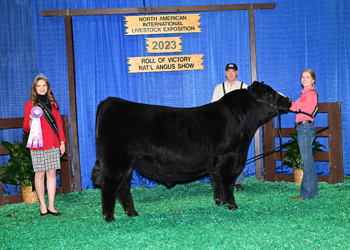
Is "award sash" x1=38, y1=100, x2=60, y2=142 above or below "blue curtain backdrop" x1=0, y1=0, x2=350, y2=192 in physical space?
below

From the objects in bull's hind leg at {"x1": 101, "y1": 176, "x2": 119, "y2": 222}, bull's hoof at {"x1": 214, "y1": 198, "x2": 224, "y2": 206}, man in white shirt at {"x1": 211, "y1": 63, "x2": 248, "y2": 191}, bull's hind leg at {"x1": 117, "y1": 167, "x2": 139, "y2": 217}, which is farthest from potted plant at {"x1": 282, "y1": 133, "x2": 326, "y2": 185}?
bull's hind leg at {"x1": 101, "y1": 176, "x2": 119, "y2": 222}

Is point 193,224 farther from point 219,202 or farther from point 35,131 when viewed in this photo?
point 35,131

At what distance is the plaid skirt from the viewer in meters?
3.92

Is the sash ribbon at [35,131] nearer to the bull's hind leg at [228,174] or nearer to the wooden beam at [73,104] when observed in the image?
the wooden beam at [73,104]

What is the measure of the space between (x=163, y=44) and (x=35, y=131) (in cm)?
284

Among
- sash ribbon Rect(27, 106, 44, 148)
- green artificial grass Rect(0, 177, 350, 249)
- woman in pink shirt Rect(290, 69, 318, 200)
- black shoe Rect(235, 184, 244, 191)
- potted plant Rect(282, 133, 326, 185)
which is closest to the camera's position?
green artificial grass Rect(0, 177, 350, 249)

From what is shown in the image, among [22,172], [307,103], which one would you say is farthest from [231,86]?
[22,172]

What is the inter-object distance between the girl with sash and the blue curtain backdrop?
1.55m

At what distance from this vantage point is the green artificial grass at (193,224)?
112 inches

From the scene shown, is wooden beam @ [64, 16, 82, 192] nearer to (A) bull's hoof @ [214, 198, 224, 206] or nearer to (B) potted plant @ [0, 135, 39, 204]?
(B) potted plant @ [0, 135, 39, 204]

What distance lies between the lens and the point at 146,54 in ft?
18.7

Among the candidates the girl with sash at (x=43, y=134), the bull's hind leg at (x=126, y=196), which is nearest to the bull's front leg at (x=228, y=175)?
the bull's hind leg at (x=126, y=196)

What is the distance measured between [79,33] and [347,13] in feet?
16.4

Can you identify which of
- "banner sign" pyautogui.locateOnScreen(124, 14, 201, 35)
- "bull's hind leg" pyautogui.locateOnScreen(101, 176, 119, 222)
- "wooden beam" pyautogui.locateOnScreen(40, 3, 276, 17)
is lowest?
"bull's hind leg" pyautogui.locateOnScreen(101, 176, 119, 222)
